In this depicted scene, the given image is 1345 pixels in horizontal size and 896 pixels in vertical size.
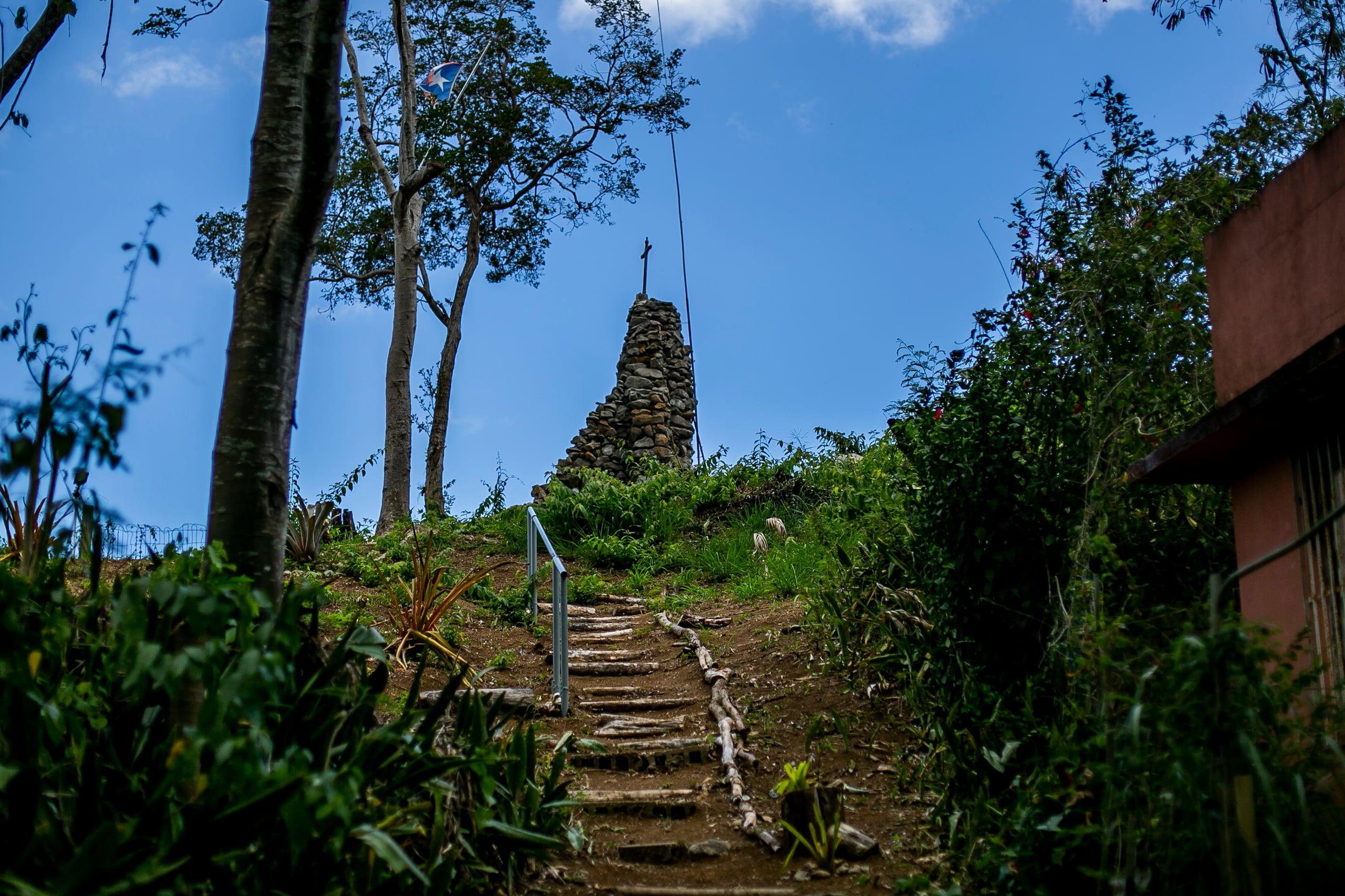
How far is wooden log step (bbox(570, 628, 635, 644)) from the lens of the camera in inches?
328

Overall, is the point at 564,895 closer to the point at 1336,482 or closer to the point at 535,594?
the point at 1336,482

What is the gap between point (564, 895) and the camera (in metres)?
4.09

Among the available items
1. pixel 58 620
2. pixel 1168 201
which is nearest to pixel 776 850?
pixel 58 620

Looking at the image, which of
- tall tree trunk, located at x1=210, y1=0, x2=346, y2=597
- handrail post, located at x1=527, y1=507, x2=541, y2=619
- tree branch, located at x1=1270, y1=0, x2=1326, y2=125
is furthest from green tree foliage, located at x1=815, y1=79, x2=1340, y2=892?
handrail post, located at x1=527, y1=507, x2=541, y2=619

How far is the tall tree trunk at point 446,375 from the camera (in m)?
14.9

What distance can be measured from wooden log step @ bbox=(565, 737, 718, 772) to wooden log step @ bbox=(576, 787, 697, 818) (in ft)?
1.63

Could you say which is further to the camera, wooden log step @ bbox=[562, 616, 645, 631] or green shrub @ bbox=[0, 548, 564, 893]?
wooden log step @ bbox=[562, 616, 645, 631]

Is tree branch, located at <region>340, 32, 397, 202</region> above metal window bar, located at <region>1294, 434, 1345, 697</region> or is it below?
above

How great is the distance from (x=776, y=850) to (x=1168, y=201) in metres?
3.75

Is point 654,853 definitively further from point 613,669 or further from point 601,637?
point 601,637

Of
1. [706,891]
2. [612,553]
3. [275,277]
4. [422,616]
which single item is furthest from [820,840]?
[612,553]

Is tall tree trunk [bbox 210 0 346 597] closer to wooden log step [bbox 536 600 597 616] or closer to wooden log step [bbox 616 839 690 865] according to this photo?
wooden log step [bbox 616 839 690 865]

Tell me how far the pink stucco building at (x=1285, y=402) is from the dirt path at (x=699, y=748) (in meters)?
1.84

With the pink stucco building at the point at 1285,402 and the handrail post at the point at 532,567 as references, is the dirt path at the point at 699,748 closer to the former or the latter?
the handrail post at the point at 532,567
